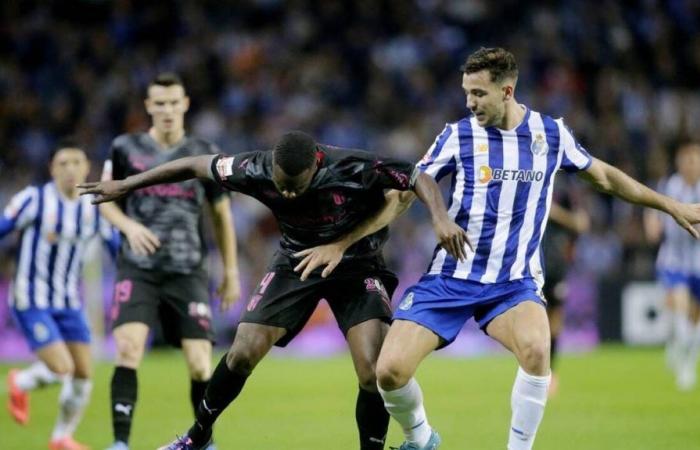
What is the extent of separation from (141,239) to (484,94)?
7.85ft

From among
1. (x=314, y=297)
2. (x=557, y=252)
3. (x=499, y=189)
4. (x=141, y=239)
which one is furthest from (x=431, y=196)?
(x=557, y=252)

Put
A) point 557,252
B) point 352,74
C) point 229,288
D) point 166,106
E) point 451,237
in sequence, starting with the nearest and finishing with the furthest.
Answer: point 451,237 → point 166,106 → point 229,288 → point 557,252 → point 352,74

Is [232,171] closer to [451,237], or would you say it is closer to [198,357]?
[451,237]

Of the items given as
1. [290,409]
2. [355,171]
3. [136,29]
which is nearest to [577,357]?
[290,409]

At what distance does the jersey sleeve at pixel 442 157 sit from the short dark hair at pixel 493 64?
382mm

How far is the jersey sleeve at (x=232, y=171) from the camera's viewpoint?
6789 millimetres

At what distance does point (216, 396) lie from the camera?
6.91 meters

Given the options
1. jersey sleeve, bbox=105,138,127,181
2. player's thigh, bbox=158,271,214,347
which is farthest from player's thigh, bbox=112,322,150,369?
jersey sleeve, bbox=105,138,127,181

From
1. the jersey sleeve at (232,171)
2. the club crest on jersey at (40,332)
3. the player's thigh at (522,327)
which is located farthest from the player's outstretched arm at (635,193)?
the club crest on jersey at (40,332)

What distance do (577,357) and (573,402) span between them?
548 cm

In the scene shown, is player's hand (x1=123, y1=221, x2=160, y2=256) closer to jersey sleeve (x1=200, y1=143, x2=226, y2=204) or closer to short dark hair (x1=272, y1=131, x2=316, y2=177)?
jersey sleeve (x1=200, y1=143, x2=226, y2=204)

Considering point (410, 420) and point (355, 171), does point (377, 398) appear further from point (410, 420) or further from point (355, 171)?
point (355, 171)

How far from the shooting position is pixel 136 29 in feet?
67.9

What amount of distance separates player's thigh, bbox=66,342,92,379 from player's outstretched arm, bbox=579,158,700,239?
405 centimetres
